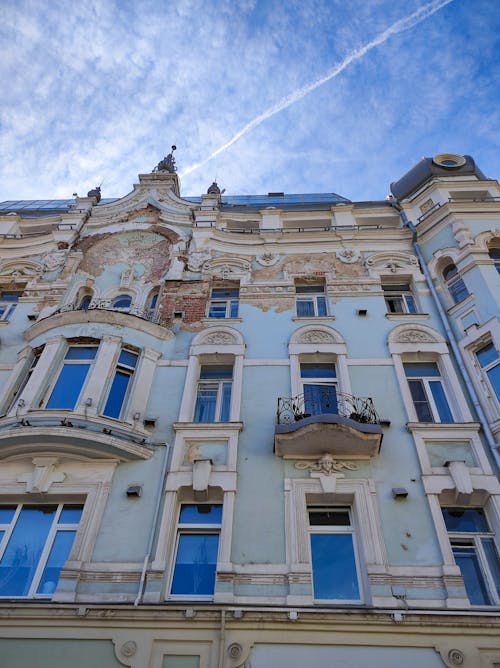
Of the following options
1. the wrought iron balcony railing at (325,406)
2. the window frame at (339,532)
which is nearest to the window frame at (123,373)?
the wrought iron balcony railing at (325,406)

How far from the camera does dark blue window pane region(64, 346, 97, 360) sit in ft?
44.1

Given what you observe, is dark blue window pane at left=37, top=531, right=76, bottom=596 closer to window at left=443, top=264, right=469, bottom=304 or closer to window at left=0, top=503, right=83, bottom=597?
window at left=0, top=503, right=83, bottom=597

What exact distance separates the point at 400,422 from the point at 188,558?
18.4 feet

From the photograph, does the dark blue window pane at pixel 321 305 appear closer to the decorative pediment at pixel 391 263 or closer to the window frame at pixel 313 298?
the window frame at pixel 313 298

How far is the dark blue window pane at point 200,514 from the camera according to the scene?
35.4ft

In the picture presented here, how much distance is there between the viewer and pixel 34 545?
1027 cm

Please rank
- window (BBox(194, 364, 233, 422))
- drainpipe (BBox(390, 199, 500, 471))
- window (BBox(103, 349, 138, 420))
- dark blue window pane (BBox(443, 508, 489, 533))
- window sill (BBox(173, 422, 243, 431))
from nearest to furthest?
dark blue window pane (BBox(443, 508, 489, 533)) → drainpipe (BBox(390, 199, 500, 471)) → window sill (BBox(173, 422, 243, 431)) → window (BBox(103, 349, 138, 420)) → window (BBox(194, 364, 233, 422))

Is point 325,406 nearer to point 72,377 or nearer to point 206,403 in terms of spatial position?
point 206,403

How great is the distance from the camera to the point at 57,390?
1252 centimetres

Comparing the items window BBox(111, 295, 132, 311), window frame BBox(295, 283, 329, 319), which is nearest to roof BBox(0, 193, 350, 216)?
window frame BBox(295, 283, 329, 319)

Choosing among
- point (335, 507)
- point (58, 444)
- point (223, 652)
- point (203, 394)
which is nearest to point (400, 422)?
point (335, 507)

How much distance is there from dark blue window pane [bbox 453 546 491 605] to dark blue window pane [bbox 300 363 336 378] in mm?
5225

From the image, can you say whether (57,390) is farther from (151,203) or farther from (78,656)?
(151,203)

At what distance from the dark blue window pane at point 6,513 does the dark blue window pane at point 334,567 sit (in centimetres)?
625
